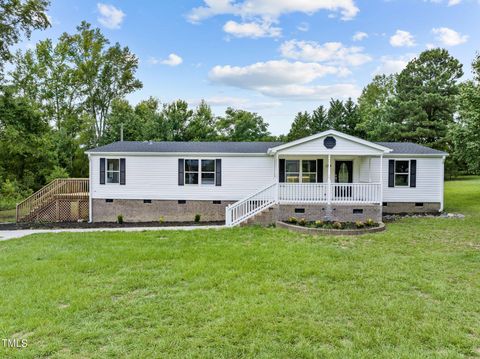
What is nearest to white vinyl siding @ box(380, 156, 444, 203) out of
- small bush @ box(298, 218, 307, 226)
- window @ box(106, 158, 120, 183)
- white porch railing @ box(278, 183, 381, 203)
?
white porch railing @ box(278, 183, 381, 203)

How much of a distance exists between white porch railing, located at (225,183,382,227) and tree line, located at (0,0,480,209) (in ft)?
30.1

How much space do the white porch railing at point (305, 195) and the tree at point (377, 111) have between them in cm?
1827

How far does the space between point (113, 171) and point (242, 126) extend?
946 inches

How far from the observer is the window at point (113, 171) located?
49.4 feet

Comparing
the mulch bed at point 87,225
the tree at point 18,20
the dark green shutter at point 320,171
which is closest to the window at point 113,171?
the mulch bed at point 87,225

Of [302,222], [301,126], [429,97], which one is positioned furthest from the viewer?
[301,126]

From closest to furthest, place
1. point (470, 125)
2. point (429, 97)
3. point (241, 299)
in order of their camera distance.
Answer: point (241, 299), point (470, 125), point (429, 97)

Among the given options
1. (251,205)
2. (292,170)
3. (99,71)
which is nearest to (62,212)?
(251,205)

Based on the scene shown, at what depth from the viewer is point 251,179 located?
48.6 feet

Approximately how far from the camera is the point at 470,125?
52.3 ft

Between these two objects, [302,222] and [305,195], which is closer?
[302,222]

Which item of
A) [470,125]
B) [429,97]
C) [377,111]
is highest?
[429,97]

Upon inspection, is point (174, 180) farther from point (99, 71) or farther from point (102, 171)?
point (99, 71)

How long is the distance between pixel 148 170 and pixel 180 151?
1.79 m
